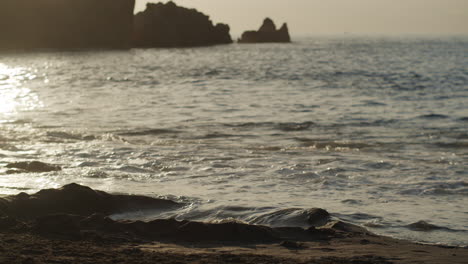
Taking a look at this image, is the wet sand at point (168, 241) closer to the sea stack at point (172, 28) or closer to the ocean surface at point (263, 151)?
the ocean surface at point (263, 151)

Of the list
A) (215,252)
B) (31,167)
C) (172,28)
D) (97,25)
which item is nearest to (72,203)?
(215,252)

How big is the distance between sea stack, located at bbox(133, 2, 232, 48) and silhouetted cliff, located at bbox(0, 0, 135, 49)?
10605mm

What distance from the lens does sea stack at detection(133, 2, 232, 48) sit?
11656cm

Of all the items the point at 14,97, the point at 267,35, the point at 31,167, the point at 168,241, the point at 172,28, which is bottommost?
the point at 14,97

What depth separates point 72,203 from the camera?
712 cm

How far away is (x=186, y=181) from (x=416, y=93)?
19.1m

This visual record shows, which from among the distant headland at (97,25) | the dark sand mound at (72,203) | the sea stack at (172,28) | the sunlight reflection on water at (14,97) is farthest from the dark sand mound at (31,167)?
the sea stack at (172,28)

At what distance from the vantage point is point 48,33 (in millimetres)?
94438

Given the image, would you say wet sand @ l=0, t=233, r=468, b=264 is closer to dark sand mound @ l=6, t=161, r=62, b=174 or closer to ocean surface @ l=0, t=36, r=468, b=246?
ocean surface @ l=0, t=36, r=468, b=246

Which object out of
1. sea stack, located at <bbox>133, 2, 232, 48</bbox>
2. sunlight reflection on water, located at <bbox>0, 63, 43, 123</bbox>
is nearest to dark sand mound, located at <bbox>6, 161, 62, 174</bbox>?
sunlight reflection on water, located at <bbox>0, 63, 43, 123</bbox>

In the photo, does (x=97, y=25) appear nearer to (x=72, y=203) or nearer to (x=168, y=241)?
(x=72, y=203)

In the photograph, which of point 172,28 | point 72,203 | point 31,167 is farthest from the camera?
point 172,28

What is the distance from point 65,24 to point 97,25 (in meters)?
6.38

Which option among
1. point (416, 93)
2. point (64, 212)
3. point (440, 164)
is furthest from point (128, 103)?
point (64, 212)
